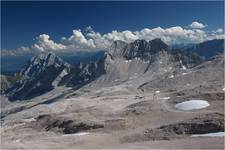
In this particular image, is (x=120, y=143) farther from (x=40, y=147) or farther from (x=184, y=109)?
(x=184, y=109)

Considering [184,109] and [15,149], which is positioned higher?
[184,109]

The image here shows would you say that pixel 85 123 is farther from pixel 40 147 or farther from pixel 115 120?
pixel 40 147

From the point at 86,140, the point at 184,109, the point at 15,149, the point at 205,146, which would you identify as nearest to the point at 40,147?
the point at 15,149

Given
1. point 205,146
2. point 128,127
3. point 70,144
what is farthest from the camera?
point 128,127

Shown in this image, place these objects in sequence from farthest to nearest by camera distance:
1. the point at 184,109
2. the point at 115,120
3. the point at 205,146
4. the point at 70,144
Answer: the point at 184,109, the point at 115,120, the point at 70,144, the point at 205,146

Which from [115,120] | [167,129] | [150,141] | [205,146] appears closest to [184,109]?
[115,120]

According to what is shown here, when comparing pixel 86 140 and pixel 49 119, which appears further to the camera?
pixel 49 119
